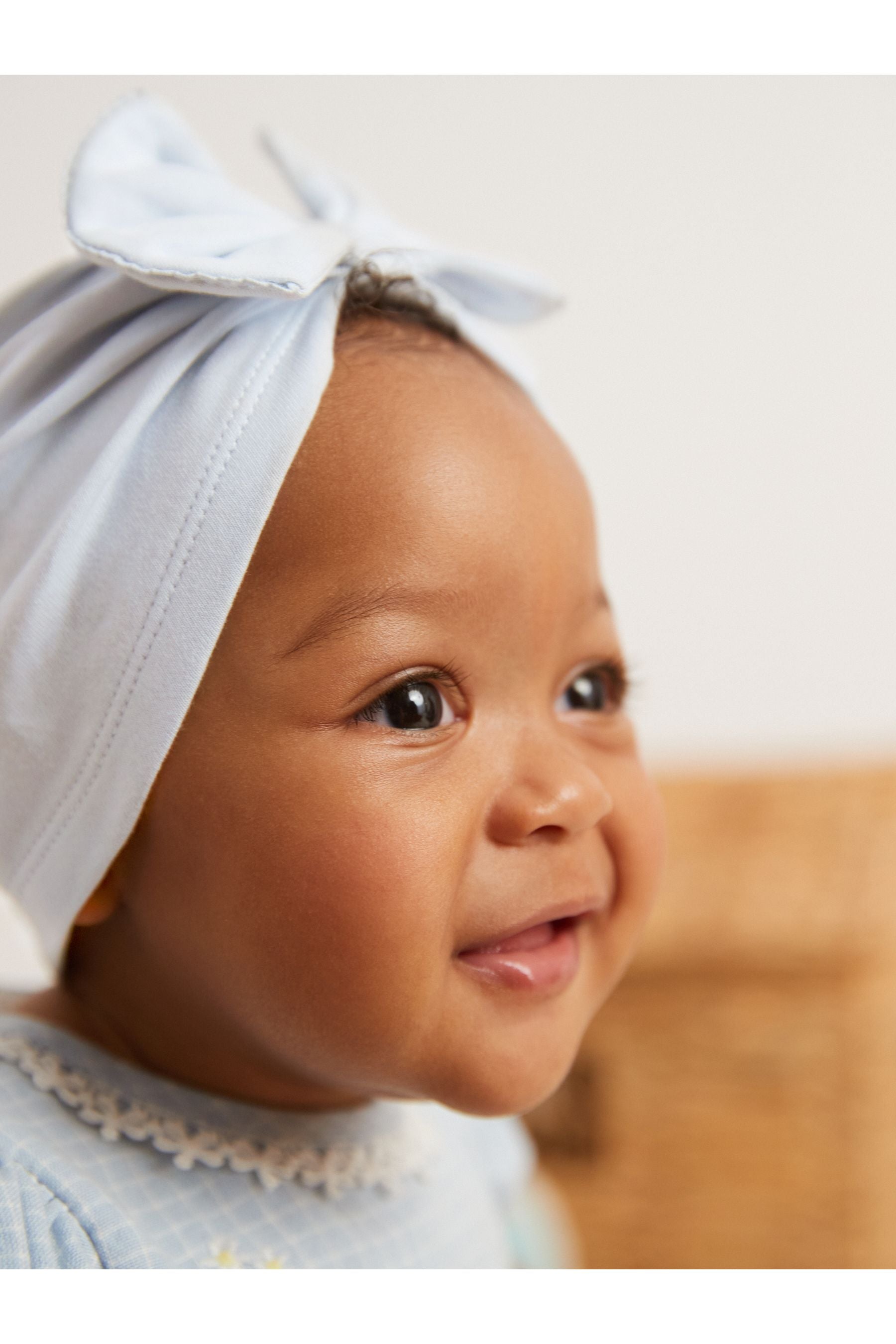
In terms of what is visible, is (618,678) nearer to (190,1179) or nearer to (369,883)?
(369,883)

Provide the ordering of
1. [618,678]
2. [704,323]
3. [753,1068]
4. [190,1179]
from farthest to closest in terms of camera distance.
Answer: [704,323]
[753,1068]
[618,678]
[190,1179]

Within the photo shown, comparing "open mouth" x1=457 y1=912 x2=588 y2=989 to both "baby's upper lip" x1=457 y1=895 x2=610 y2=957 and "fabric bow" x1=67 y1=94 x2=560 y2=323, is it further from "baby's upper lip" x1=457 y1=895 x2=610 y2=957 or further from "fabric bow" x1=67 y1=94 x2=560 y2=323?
"fabric bow" x1=67 y1=94 x2=560 y2=323

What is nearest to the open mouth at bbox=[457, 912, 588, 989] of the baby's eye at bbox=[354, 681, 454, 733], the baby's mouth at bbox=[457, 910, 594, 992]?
the baby's mouth at bbox=[457, 910, 594, 992]

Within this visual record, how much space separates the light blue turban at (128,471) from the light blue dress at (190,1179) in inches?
3.8

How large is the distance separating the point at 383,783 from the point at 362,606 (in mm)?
98

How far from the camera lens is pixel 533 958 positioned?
0.78 m

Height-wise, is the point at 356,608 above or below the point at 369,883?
above

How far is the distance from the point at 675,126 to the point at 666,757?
924mm

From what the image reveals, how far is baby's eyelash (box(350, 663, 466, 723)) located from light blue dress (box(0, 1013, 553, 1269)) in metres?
0.28

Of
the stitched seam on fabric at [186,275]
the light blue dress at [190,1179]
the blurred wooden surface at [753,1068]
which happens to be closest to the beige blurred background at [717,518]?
the blurred wooden surface at [753,1068]

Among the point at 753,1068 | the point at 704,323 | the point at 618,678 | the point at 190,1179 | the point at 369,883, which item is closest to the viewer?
the point at 369,883

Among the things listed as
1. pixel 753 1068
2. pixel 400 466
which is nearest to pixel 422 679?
pixel 400 466

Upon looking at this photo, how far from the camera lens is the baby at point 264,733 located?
28.8 inches

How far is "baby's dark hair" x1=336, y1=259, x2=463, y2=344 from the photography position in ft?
2.75
